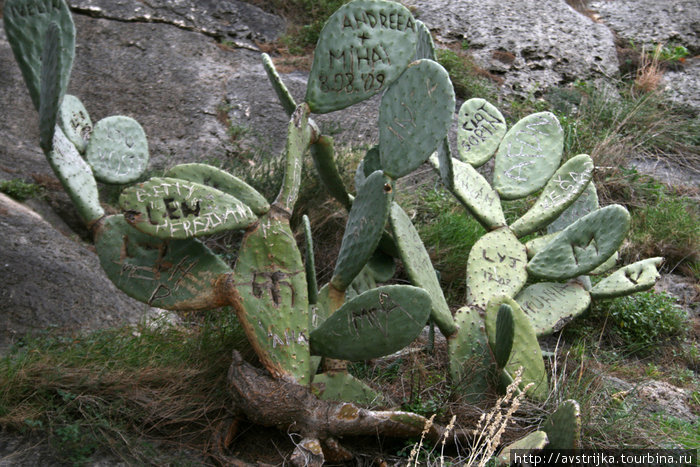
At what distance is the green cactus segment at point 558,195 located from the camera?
136 inches

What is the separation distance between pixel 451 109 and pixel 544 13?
17.9ft

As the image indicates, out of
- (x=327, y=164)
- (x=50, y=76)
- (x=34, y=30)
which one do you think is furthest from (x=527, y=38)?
(x=50, y=76)

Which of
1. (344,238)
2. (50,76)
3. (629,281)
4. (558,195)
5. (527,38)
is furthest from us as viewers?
(527,38)

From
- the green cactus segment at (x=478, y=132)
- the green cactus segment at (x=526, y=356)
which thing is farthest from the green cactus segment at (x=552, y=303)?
the green cactus segment at (x=478, y=132)

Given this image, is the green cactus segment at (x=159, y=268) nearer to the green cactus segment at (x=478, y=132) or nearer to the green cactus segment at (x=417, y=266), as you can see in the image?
the green cactus segment at (x=417, y=266)

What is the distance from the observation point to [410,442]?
238 centimetres

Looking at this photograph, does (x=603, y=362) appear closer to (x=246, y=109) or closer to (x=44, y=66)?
(x=44, y=66)

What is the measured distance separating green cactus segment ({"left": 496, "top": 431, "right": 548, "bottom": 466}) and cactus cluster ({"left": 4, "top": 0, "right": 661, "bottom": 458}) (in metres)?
0.01

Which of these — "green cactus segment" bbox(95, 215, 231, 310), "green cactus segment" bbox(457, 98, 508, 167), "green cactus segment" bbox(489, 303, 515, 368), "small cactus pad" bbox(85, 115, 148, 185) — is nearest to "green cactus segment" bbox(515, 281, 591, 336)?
"green cactus segment" bbox(489, 303, 515, 368)

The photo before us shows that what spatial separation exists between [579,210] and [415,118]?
5.26 feet

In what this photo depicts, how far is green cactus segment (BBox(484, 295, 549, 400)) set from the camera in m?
2.66

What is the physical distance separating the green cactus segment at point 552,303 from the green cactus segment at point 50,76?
82.7 inches

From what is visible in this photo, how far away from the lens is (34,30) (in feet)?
7.64

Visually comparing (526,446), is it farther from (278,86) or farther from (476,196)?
(278,86)
